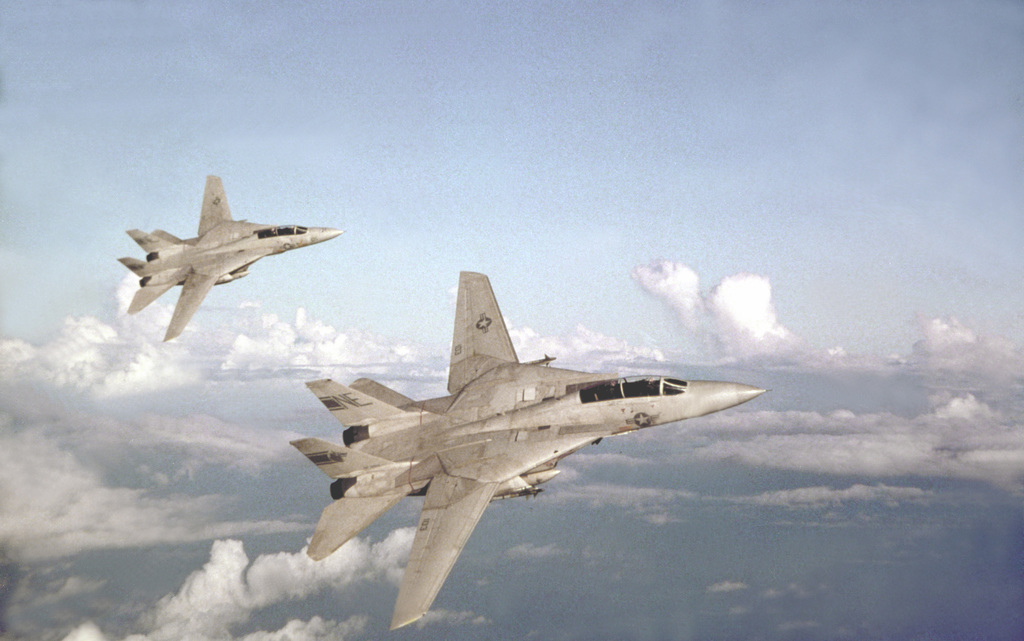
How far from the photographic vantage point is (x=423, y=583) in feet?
79.5

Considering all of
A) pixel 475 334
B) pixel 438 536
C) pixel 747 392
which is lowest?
pixel 438 536

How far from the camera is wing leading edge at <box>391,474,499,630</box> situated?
23.5 meters

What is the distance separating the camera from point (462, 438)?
101 feet

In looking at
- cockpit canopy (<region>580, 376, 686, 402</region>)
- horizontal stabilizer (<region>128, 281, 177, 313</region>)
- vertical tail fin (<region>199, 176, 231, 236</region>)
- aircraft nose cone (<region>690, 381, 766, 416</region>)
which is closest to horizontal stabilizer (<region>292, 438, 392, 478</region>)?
cockpit canopy (<region>580, 376, 686, 402</region>)

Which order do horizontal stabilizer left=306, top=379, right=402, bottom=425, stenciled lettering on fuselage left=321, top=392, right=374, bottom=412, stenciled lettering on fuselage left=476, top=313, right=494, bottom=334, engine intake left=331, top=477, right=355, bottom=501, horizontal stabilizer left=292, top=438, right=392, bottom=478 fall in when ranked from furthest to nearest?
1. stenciled lettering on fuselage left=476, top=313, right=494, bottom=334
2. stenciled lettering on fuselage left=321, top=392, right=374, bottom=412
3. horizontal stabilizer left=306, top=379, right=402, bottom=425
4. engine intake left=331, top=477, right=355, bottom=501
5. horizontal stabilizer left=292, top=438, right=392, bottom=478

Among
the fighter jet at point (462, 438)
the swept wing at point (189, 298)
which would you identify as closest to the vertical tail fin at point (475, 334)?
the fighter jet at point (462, 438)

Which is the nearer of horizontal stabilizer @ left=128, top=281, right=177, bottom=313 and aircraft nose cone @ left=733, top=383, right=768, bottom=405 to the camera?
aircraft nose cone @ left=733, top=383, right=768, bottom=405

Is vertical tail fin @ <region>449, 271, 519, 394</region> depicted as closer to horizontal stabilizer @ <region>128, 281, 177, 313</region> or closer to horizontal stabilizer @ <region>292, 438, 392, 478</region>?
horizontal stabilizer @ <region>292, 438, 392, 478</region>

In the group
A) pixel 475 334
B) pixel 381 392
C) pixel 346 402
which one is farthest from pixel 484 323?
pixel 346 402

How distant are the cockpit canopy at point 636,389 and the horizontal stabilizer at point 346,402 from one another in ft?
33.5

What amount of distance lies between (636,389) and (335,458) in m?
14.2

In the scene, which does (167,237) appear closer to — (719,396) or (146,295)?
(146,295)

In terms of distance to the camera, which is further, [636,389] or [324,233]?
[324,233]

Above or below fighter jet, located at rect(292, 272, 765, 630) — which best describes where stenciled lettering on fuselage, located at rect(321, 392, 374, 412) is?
above
